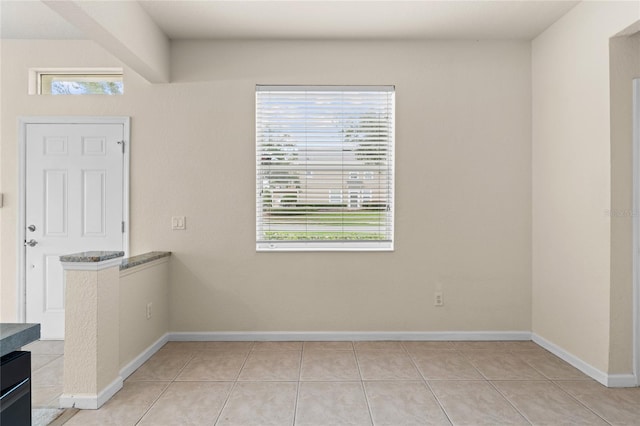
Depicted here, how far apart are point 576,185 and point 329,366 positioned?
8.16 feet

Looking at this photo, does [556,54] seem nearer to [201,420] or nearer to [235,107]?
[235,107]

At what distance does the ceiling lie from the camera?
3.09 m

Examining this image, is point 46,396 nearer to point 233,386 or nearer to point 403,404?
point 233,386

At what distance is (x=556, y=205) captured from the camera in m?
3.38

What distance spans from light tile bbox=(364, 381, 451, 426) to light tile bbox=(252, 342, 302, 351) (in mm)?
930

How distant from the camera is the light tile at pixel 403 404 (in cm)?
232

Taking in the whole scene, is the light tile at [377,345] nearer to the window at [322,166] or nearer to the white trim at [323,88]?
the window at [322,166]

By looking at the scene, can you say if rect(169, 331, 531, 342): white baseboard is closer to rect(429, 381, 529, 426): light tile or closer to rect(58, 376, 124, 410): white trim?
rect(429, 381, 529, 426): light tile

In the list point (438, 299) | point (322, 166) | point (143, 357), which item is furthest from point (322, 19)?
point (143, 357)

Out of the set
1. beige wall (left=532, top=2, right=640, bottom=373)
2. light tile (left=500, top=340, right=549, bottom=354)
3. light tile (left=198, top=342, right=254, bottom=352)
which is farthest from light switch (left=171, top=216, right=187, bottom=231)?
beige wall (left=532, top=2, right=640, bottom=373)

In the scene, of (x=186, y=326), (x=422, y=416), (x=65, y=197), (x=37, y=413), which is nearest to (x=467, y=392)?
(x=422, y=416)

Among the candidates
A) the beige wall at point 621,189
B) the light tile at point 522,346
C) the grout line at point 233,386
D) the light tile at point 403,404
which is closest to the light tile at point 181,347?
the grout line at point 233,386

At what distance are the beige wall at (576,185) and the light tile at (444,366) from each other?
90 centimetres

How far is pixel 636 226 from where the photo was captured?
279cm
